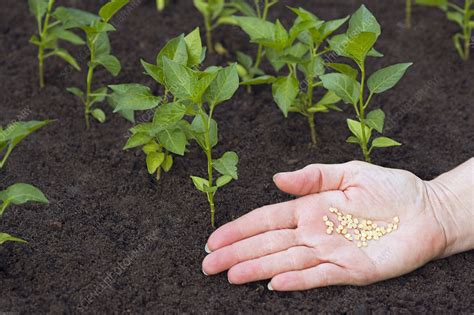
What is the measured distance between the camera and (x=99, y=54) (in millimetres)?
3121

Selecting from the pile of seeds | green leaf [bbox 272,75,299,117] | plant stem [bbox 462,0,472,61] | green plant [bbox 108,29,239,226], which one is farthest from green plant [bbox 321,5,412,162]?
plant stem [bbox 462,0,472,61]

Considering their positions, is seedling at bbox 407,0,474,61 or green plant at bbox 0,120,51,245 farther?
seedling at bbox 407,0,474,61

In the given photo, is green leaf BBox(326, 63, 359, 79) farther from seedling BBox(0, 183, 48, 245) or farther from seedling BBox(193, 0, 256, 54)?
seedling BBox(0, 183, 48, 245)

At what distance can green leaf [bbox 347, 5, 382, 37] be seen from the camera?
9.03 feet

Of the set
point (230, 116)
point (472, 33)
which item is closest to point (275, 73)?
point (230, 116)

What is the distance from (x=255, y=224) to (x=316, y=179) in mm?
266

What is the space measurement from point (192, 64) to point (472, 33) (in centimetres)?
191

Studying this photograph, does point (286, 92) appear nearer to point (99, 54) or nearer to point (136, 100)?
point (136, 100)

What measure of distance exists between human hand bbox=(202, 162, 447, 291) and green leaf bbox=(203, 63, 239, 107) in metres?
0.35

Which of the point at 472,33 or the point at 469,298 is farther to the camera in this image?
the point at 472,33

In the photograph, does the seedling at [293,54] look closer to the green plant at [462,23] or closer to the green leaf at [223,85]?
the green leaf at [223,85]

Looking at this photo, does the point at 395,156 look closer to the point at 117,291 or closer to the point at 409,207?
the point at 409,207

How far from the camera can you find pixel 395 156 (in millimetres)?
3158

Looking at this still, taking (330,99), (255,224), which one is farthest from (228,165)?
(330,99)
